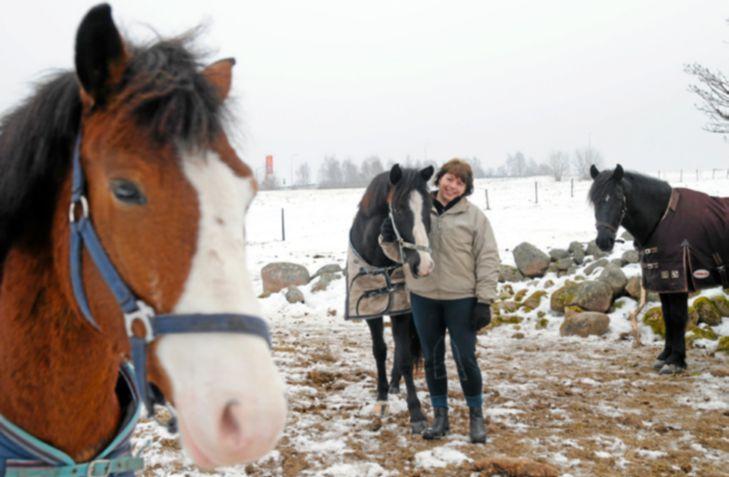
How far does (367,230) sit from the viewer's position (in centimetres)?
487

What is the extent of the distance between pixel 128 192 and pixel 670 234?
6.14m

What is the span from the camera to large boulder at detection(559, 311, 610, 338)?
749 cm

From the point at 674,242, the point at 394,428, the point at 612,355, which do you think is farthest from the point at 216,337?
the point at 612,355

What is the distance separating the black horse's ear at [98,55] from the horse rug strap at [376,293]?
361cm

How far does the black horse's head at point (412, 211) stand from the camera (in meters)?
4.02

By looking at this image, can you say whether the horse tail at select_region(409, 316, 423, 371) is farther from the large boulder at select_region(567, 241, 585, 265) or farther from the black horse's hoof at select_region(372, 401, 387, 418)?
the large boulder at select_region(567, 241, 585, 265)

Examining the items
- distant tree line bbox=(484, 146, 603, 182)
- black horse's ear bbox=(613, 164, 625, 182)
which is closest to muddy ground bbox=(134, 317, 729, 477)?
black horse's ear bbox=(613, 164, 625, 182)

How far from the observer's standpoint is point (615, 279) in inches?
321

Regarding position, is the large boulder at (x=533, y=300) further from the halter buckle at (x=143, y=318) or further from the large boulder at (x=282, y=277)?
the halter buckle at (x=143, y=318)

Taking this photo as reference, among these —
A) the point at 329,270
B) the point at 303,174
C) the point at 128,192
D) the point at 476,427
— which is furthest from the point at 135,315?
the point at 303,174

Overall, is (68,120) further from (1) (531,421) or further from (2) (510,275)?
(2) (510,275)

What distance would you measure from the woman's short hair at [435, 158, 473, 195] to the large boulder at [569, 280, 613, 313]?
4.75 m

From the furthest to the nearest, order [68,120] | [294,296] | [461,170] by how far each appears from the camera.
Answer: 1. [294,296]
2. [461,170]
3. [68,120]

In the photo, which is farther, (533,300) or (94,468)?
(533,300)
